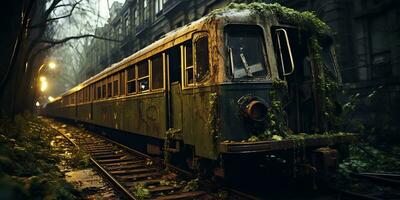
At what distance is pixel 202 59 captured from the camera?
6.31 metres

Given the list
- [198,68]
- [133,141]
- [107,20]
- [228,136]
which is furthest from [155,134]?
[107,20]

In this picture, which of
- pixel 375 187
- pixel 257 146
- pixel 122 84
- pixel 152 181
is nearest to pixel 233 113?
pixel 257 146

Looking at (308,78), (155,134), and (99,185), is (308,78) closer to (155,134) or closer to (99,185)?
(155,134)

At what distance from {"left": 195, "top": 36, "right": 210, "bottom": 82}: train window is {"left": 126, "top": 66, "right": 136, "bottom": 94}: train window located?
431cm

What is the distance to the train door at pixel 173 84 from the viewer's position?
24.6 ft

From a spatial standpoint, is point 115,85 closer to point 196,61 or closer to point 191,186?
point 196,61

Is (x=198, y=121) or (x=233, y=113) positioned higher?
(x=233, y=113)

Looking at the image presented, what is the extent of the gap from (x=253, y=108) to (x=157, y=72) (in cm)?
347

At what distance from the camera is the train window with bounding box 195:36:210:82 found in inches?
244

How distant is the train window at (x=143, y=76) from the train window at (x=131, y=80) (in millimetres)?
552

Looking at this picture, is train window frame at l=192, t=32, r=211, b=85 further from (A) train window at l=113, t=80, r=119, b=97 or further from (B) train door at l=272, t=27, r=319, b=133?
(A) train window at l=113, t=80, r=119, b=97

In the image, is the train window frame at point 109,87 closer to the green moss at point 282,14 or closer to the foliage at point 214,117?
the green moss at point 282,14

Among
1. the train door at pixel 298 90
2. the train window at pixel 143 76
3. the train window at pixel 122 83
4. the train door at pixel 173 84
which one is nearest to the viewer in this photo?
the train door at pixel 298 90

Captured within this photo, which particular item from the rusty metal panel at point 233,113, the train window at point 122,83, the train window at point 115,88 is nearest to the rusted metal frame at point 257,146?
the rusty metal panel at point 233,113
